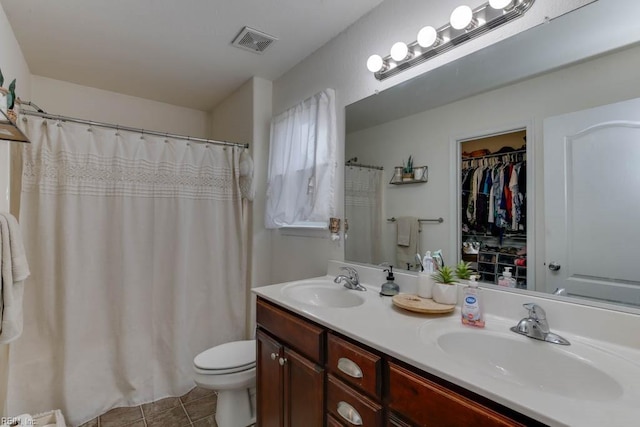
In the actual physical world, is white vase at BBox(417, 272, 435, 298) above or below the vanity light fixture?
below

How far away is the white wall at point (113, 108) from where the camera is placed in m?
2.48

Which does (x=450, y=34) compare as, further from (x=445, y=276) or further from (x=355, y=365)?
(x=355, y=365)

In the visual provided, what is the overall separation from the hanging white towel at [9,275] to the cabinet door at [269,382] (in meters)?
1.00

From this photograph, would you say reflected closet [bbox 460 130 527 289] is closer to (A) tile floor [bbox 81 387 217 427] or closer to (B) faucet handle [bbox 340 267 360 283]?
(B) faucet handle [bbox 340 267 360 283]

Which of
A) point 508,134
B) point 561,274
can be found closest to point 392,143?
point 508,134

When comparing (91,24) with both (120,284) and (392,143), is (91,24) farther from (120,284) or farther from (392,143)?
(392,143)

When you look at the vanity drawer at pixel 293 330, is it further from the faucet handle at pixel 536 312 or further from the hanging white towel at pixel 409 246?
the faucet handle at pixel 536 312

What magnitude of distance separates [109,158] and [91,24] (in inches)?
30.8

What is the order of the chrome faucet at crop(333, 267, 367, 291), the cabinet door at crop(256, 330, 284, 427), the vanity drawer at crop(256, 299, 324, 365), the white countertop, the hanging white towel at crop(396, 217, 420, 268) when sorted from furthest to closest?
1. the chrome faucet at crop(333, 267, 367, 291)
2. the hanging white towel at crop(396, 217, 420, 268)
3. the cabinet door at crop(256, 330, 284, 427)
4. the vanity drawer at crop(256, 299, 324, 365)
5. the white countertop

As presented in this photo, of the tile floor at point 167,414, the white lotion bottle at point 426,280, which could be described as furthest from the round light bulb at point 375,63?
the tile floor at point 167,414

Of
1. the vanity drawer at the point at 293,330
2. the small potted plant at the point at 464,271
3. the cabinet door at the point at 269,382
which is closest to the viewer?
the vanity drawer at the point at 293,330

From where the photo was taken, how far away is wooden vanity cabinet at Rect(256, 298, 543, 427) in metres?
0.72

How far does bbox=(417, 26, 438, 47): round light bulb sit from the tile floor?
7.73 feet

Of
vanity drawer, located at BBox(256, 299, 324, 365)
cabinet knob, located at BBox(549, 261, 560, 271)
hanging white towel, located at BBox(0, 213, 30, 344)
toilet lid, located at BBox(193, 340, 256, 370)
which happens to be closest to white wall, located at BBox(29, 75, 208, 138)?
hanging white towel, located at BBox(0, 213, 30, 344)
